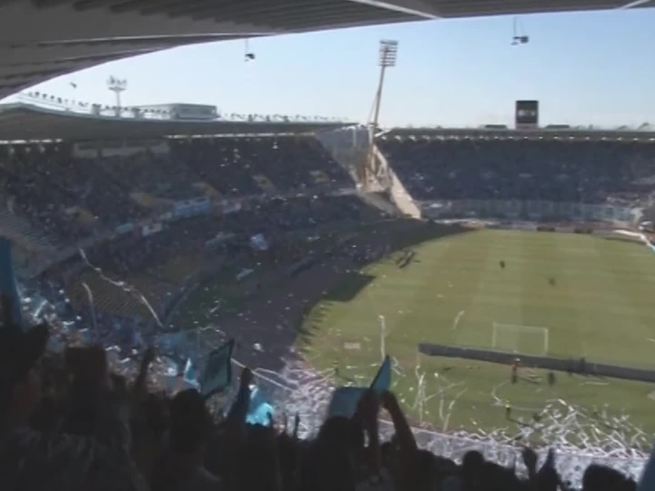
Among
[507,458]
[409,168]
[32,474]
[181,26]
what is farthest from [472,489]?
[409,168]

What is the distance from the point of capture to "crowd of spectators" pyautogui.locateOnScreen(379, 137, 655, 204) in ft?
154

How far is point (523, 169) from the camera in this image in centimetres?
5012

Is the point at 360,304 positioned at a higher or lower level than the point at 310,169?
lower

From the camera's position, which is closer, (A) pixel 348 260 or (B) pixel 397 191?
(A) pixel 348 260

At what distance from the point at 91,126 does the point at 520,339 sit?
15001mm

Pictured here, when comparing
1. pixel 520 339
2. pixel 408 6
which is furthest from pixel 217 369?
pixel 520 339

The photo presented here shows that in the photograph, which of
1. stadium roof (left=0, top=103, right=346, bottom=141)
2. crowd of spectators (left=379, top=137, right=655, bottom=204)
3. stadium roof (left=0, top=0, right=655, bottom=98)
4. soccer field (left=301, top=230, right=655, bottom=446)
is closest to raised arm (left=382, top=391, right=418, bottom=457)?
stadium roof (left=0, top=0, right=655, bottom=98)

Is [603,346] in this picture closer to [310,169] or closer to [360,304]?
[360,304]

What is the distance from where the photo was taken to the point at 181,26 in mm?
10828

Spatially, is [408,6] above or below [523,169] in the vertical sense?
above

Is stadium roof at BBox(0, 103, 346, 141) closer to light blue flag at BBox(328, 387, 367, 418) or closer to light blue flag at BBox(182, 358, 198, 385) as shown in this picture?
light blue flag at BBox(182, 358, 198, 385)

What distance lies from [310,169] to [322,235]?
32.2 feet

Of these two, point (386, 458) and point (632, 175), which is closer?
point (386, 458)

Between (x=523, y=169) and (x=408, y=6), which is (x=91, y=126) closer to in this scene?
(x=408, y=6)
